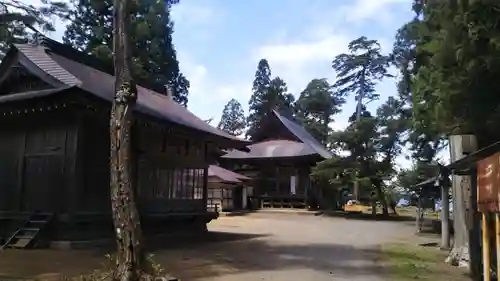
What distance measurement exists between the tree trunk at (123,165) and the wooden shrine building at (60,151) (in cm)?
326

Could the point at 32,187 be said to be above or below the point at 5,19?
below

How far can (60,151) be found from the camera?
12.9 m

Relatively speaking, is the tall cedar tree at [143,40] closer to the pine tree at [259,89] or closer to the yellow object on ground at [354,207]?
the yellow object on ground at [354,207]

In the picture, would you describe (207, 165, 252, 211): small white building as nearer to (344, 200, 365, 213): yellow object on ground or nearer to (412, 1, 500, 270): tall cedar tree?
(344, 200, 365, 213): yellow object on ground

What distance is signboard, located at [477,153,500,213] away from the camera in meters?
5.14

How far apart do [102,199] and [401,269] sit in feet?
27.2

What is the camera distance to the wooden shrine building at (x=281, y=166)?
36.9 m

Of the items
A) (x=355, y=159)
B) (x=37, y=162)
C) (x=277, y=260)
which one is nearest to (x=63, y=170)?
(x=37, y=162)

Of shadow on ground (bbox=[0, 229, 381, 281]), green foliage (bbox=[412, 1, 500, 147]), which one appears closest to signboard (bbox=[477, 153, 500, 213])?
green foliage (bbox=[412, 1, 500, 147])

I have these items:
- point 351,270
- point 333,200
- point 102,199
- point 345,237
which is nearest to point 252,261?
point 351,270

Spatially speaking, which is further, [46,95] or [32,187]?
[32,187]

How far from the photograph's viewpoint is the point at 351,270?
10445 millimetres

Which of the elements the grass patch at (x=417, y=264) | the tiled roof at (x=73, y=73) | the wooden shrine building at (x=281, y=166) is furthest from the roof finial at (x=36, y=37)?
the wooden shrine building at (x=281, y=166)

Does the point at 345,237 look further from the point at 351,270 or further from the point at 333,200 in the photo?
the point at 333,200
